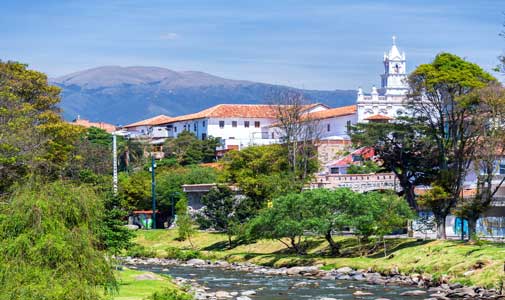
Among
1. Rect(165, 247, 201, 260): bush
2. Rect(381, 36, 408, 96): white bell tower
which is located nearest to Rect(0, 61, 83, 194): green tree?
Rect(165, 247, 201, 260): bush

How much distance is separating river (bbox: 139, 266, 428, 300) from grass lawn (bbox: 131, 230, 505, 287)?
3.48 m

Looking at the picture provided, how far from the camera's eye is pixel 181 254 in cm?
7381

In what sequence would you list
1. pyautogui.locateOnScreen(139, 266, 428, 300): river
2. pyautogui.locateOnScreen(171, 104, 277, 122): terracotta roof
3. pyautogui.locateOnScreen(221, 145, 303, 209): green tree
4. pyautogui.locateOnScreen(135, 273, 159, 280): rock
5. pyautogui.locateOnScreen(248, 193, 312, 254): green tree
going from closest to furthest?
pyautogui.locateOnScreen(139, 266, 428, 300): river, pyautogui.locateOnScreen(135, 273, 159, 280): rock, pyautogui.locateOnScreen(248, 193, 312, 254): green tree, pyautogui.locateOnScreen(221, 145, 303, 209): green tree, pyautogui.locateOnScreen(171, 104, 277, 122): terracotta roof

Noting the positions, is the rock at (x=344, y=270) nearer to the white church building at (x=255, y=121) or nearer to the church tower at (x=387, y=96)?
the church tower at (x=387, y=96)

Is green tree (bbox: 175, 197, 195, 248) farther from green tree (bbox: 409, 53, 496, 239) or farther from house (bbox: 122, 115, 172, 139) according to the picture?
house (bbox: 122, 115, 172, 139)

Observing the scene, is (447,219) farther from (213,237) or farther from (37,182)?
(37,182)

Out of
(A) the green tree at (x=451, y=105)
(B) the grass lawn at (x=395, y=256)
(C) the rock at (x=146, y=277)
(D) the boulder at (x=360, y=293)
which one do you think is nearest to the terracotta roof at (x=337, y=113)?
(B) the grass lawn at (x=395, y=256)

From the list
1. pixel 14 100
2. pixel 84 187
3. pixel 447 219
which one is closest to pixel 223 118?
pixel 447 219

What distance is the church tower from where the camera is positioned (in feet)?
446

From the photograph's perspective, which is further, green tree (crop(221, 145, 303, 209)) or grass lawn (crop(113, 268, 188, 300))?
green tree (crop(221, 145, 303, 209))

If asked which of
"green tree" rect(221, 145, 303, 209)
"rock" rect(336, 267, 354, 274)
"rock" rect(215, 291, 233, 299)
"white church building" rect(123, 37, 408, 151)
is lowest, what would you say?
"rock" rect(215, 291, 233, 299)

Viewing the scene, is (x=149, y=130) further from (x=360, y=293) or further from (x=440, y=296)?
(x=440, y=296)

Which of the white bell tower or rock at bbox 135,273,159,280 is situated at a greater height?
the white bell tower

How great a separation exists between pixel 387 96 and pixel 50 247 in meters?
128
